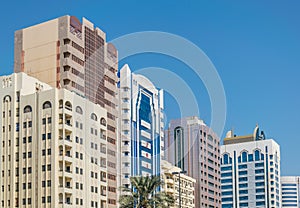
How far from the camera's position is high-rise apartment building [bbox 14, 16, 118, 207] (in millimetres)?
83938

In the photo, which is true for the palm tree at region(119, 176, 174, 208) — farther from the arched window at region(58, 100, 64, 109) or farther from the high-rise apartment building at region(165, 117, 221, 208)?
the high-rise apartment building at region(165, 117, 221, 208)

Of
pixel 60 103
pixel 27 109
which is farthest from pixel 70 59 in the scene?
pixel 27 109

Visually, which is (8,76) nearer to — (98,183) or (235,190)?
(98,183)

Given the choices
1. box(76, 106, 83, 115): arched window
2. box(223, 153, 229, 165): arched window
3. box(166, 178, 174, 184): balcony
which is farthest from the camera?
box(223, 153, 229, 165): arched window

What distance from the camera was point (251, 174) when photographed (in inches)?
6220

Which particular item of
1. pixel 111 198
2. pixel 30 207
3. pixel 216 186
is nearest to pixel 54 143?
pixel 30 207

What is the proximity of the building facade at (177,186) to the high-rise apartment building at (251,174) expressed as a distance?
4136cm

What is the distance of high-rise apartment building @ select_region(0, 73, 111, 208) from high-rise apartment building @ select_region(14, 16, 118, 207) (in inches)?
206

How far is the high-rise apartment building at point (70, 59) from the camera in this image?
8394 centimetres

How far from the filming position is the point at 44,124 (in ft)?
245

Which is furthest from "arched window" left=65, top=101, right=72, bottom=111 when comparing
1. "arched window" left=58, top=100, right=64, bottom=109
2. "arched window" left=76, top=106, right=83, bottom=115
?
"arched window" left=76, top=106, right=83, bottom=115

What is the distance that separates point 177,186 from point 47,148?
38338mm

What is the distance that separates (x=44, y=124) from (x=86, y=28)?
60.9ft

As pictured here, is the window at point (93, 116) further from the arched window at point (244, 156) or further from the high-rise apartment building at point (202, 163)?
the arched window at point (244, 156)
